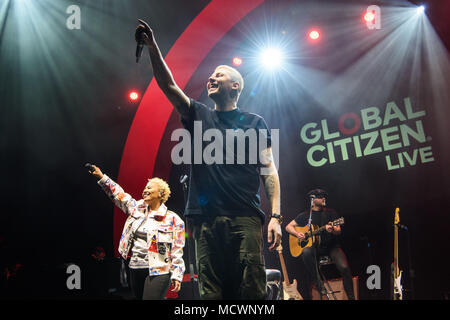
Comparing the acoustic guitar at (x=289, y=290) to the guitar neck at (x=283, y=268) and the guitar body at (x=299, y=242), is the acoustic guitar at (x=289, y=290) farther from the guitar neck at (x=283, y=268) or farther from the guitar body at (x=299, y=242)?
the guitar body at (x=299, y=242)

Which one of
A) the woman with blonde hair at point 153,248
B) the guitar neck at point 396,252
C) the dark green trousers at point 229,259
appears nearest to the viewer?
the dark green trousers at point 229,259

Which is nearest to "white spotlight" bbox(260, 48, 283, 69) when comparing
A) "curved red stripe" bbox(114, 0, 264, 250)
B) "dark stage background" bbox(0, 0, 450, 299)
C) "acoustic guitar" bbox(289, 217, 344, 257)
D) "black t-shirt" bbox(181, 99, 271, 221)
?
"dark stage background" bbox(0, 0, 450, 299)

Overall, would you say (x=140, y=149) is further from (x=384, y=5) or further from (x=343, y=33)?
(x=384, y=5)

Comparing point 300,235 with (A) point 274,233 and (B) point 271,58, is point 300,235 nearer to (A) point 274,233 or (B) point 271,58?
(B) point 271,58

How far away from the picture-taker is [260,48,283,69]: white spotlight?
5.75 meters

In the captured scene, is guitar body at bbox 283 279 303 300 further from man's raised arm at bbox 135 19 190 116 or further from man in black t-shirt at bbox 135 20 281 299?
man's raised arm at bbox 135 19 190 116

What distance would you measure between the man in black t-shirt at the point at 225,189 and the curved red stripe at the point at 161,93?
3.21m

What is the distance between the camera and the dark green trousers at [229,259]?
2.03 meters

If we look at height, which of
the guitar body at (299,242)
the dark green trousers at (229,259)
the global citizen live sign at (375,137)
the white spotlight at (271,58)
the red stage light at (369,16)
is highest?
the red stage light at (369,16)

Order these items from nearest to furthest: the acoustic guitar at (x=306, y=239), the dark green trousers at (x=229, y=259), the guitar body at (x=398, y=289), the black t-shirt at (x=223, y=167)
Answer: the dark green trousers at (x=229, y=259) < the black t-shirt at (x=223, y=167) < the guitar body at (x=398, y=289) < the acoustic guitar at (x=306, y=239)

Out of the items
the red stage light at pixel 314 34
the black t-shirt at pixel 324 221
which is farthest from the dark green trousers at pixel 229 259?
the red stage light at pixel 314 34

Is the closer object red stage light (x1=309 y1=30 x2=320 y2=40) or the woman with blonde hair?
the woman with blonde hair

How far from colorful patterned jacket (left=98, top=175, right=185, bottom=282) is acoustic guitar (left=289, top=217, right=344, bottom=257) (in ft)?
8.87

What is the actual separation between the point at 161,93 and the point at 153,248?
2.86m
